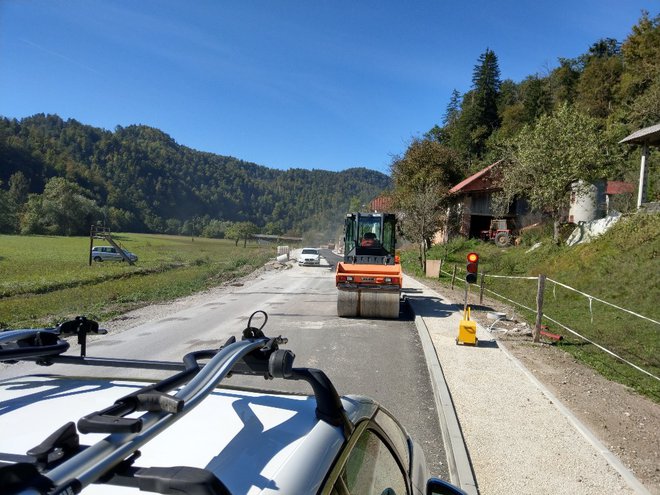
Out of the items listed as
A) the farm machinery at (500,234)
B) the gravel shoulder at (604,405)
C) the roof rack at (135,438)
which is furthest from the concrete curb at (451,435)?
the farm machinery at (500,234)

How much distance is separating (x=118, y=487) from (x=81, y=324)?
138 centimetres

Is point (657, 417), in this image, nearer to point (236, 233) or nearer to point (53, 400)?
point (53, 400)

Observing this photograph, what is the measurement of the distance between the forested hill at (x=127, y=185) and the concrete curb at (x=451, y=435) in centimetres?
5579

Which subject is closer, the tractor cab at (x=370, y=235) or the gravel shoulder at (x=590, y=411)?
the gravel shoulder at (x=590, y=411)

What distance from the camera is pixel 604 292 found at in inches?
606

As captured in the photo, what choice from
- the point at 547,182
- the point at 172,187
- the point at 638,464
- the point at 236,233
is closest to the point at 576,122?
the point at 547,182

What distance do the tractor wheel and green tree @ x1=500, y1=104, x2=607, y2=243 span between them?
18.7 feet

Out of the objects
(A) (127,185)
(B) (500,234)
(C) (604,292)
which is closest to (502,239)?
(B) (500,234)

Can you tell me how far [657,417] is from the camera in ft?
20.6

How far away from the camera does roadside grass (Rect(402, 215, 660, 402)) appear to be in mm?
9633

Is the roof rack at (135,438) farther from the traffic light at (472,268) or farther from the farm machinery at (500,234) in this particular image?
the farm machinery at (500,234)

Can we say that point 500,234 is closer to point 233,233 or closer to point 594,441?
point 594,441

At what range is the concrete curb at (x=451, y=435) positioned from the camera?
14.2 feet

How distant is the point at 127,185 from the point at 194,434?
106m
